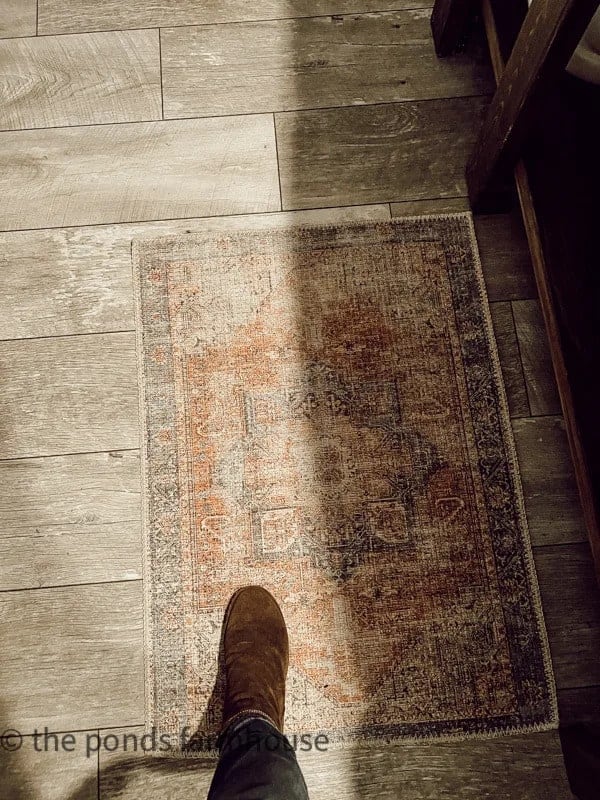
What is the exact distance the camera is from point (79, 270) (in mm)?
1191

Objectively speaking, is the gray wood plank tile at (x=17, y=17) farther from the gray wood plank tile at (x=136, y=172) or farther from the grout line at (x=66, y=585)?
the grout line at (x=66, y=585)

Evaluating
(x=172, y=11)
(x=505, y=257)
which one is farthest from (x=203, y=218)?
(x=505, y=257)

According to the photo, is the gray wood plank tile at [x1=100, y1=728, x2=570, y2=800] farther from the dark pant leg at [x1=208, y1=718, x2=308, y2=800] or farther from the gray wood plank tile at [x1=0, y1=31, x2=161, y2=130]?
the gray wood plank tile at [x1=0, y1=31, x2=161, y2=130]

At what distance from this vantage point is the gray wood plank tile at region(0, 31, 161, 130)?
1.26m

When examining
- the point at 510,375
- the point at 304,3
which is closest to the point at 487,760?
the point at 510,375

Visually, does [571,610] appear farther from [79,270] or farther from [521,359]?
[79,270]

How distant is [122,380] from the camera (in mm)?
1149

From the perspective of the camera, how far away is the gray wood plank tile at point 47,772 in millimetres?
1011

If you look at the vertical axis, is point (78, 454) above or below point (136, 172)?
below

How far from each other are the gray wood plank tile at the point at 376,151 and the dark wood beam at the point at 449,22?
4.5 inches

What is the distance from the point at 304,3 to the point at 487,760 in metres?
1.53

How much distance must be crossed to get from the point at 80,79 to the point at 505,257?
95 cm

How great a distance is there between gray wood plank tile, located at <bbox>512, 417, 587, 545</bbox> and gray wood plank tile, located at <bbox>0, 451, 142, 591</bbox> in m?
0.71

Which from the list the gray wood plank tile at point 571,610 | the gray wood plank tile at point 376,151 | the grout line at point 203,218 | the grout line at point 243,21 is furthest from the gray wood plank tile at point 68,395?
the gray wood plank tile at point 571,610
